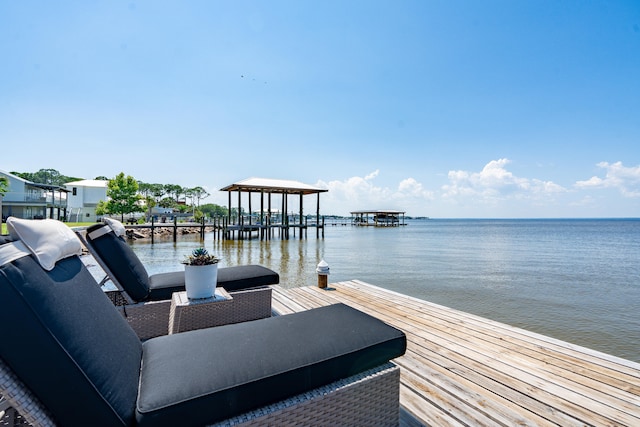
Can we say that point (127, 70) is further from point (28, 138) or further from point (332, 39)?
point (28, 138)

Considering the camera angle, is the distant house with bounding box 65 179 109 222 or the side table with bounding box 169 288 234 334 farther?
the distant house with bounding box 65 179 109 222

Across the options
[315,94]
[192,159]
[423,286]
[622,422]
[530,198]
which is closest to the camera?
[622,422]

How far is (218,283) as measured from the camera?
262cm

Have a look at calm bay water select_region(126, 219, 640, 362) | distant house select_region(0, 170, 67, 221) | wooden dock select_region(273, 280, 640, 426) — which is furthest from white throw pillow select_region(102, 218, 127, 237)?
distant house select_region(0, 170, 67, 221)

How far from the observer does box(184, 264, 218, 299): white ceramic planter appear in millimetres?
2141

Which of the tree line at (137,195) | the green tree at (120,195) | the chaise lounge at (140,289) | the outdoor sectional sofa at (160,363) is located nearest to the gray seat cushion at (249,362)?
the outdoor sectional sofa at (160,363)

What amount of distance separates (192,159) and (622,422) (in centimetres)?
1558

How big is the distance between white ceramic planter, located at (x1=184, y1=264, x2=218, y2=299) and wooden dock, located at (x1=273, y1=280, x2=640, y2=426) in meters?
1.55

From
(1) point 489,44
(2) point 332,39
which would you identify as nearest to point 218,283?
(2) point 332,39

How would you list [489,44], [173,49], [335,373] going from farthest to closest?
[489,44] → [173,49] → [335,373]

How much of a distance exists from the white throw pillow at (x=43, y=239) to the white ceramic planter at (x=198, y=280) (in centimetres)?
102

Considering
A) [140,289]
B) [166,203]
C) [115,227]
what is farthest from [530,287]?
[166,203]

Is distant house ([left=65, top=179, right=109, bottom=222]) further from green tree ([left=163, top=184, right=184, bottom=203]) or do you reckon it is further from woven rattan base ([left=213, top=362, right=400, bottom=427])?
woven rattan base ([left=213, top=362, right=400, bottom=427])

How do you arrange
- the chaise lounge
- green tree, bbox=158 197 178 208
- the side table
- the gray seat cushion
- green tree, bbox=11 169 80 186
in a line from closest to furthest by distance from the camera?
the gray seat cushion < the side table < the chaise lounge < green tree, bbox=158 197 178 208 < green tree, bbox=11 169 80 186
